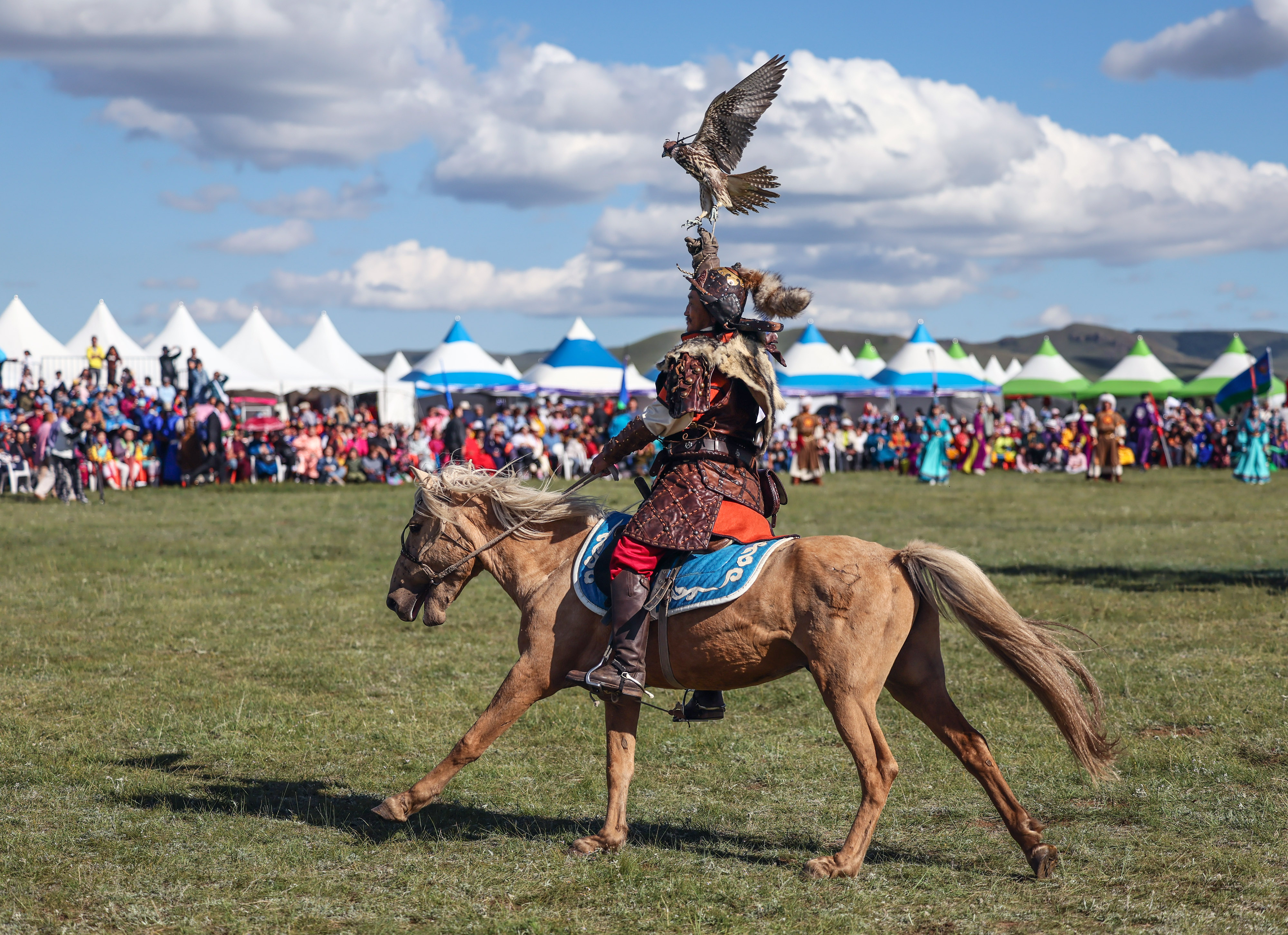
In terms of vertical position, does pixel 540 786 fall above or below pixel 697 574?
below

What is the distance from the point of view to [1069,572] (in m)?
13.7

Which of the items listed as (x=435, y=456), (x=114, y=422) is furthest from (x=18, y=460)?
(x=435, y=456)

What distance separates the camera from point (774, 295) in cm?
523

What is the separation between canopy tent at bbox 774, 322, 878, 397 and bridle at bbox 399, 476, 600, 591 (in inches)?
1355

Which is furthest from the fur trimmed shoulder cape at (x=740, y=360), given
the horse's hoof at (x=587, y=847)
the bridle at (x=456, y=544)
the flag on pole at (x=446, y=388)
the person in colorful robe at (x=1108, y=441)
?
the flag on pole at (x=446, y=388)

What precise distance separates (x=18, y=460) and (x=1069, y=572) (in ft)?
67.7

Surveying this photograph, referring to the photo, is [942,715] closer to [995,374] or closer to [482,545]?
[482,545]

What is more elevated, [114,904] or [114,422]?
[114,422]

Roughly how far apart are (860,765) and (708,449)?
4.68 feet

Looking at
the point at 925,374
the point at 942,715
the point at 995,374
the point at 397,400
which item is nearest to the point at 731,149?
the point at 942,715

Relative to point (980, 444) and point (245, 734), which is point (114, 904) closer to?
point (245, 734)

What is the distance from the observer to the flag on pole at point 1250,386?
29.6 meters

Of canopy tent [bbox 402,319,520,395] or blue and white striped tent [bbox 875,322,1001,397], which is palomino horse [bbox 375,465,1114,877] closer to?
canopy tent [bbox 402,319,520,395]

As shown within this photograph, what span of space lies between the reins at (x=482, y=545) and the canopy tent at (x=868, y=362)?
42.3 meters
